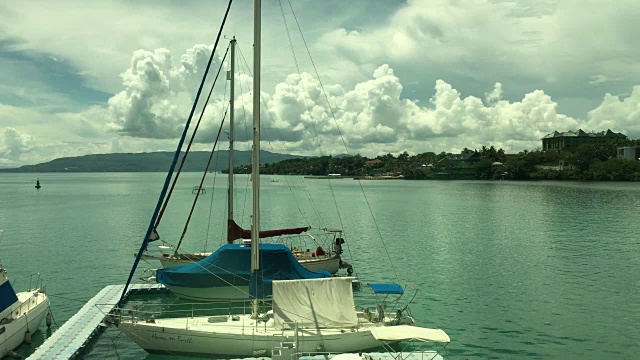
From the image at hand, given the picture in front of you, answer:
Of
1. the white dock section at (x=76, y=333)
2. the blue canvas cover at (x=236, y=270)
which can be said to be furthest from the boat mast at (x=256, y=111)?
the white dock section at (x=76, y=333)

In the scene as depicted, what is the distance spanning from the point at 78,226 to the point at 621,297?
6592 centimetres

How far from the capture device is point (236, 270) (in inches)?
1114

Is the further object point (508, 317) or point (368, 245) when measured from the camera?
point (368, 245)

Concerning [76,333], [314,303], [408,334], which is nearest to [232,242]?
[76,333]

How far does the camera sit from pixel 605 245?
5112 centimetres

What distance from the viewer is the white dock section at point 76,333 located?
69.5ft

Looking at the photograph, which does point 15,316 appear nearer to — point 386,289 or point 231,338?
point 231,338

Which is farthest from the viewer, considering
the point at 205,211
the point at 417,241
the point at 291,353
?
the point at 205,211

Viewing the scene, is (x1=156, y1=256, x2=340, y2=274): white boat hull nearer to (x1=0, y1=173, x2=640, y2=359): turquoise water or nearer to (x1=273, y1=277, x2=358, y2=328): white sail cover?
(x1=0, y1=173, x2=640, y2=359): turquoise water

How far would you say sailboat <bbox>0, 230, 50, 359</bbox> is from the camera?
2131 centimetres

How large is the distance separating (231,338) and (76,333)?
347 inches

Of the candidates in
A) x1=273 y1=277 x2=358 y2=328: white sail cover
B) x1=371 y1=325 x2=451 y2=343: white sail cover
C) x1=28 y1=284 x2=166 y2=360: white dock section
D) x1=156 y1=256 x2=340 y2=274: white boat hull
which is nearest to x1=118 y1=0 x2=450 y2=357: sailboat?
x1=273 y1=277 x2=358 y2=328: white sail cover

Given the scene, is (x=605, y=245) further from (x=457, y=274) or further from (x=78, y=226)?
(x=78, y=226)

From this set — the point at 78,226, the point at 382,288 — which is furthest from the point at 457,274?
the point at 78,226
